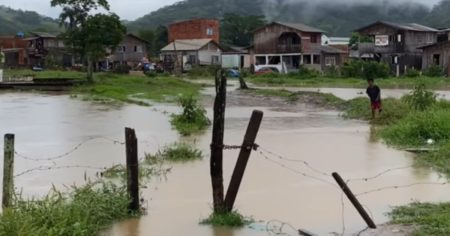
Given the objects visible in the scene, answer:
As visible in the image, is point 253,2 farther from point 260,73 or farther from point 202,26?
point 260,73

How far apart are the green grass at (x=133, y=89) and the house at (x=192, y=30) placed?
3419cm

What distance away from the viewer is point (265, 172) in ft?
39.2

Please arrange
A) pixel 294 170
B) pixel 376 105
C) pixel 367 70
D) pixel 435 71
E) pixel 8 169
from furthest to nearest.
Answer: pixel 367 70
pixel 435 71
pixel 376 105
pixel 294 170
pixel 8 169

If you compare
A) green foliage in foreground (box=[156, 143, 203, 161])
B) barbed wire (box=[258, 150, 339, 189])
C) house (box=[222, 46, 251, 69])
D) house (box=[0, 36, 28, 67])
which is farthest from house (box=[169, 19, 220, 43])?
barbed wire (box=[258, 150, 339, 189])

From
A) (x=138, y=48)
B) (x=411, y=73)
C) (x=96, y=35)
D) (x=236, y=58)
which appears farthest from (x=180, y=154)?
(x=236, y=58)

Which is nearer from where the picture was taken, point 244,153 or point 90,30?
point 244,153

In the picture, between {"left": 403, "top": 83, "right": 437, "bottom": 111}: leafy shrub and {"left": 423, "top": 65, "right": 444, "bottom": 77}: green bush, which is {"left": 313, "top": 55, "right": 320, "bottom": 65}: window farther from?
{"left": 403, "top": 83, "right": 437, "bottom": 111}: leafy shrub

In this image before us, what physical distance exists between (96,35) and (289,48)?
90.6 ft

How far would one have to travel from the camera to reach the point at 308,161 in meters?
13.3

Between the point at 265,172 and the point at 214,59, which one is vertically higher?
the point at 214,59

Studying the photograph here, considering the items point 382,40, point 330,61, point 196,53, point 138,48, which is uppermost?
point 382,40

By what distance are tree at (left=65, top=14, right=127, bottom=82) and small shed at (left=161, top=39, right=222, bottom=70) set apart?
87.2 feet

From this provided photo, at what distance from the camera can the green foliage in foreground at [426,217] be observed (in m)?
7.42

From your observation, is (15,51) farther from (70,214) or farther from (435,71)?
(70,214)
